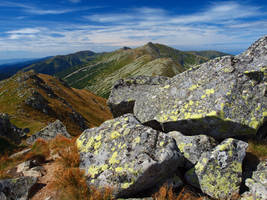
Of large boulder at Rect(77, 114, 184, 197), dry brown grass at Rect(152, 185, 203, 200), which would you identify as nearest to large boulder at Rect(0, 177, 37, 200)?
large boulder at Rect(77, 114, 184, 197)

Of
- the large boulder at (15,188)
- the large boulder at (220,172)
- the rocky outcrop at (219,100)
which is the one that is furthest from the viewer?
the rocky outcrop at (219,100)

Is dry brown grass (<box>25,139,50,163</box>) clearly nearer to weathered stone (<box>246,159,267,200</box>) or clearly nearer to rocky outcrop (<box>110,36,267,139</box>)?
rocky outcrop (<box>110,36,267,139</box>)

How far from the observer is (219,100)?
9.59 meters

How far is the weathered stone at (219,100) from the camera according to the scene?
9.27 m

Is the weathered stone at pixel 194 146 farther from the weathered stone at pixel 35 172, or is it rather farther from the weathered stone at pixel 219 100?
the weathered stone at pixel 35 172

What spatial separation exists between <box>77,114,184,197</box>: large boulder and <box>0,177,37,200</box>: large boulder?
2580 millimetres

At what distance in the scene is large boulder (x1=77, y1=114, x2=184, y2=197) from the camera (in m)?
7.12

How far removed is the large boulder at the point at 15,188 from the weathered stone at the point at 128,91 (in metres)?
10.1

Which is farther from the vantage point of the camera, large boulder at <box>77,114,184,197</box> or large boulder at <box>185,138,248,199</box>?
large boulder at <box>185,138,248,199</box>

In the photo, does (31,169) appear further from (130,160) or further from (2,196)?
(130,160)

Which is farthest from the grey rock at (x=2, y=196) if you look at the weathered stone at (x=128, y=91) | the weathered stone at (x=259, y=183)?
the weathered stone at (x=128, y=91)

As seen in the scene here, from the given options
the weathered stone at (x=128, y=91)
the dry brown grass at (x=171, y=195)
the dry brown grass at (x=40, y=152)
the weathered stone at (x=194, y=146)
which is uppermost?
the weathered stone at (x=128, y=91)

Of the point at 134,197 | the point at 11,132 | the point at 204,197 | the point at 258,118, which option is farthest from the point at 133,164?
the point at 11,132

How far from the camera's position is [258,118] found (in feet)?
30.2
